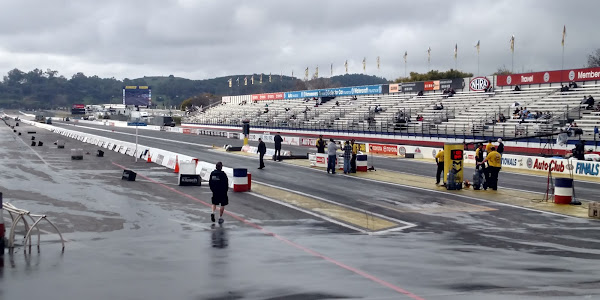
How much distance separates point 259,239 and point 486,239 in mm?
5634

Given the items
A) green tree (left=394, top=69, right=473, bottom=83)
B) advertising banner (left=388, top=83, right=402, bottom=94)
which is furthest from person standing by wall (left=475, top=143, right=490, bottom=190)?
green tree (left=394, top=69, right=473, bottom=83)

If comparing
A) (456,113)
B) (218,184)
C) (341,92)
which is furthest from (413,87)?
(218,184)

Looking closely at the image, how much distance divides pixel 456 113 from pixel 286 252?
49755 mm

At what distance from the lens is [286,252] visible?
12695 millimetres

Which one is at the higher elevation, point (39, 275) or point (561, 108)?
point (561, 108)

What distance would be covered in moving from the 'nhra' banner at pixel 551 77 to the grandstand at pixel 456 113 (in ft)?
1.78

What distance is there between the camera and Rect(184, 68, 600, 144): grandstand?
4791 centimetres

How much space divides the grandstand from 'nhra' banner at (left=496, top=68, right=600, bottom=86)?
0.54 metres

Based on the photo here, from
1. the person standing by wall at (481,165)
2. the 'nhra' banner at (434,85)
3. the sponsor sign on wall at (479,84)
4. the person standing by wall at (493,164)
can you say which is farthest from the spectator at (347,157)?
→ the 'nhra' banner at (434,85)

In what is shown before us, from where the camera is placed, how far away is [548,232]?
51.9 ft

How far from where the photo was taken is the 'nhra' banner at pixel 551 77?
52.2 meters

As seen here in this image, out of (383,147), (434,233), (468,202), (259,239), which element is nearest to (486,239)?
(434,233)

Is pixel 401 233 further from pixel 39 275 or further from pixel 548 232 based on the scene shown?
pixel 39 275

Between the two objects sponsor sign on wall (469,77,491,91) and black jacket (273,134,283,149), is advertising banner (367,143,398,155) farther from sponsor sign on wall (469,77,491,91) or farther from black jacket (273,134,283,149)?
sponsor sign on wall (469,77,491,91)
